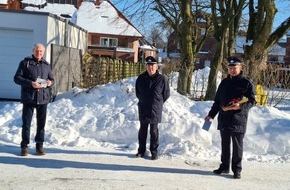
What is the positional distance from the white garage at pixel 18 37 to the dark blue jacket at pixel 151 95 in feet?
25.2

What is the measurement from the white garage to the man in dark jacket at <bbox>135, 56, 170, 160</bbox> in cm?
768

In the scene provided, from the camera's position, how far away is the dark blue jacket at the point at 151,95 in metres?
8.07

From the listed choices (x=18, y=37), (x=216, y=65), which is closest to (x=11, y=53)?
(x=18, y=37)

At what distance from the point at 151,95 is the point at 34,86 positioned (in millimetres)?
2100

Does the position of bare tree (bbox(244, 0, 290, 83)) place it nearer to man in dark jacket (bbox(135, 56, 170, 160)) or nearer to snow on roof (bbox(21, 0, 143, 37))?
man in dark jacket (bbox(135, 56, 170, 160))

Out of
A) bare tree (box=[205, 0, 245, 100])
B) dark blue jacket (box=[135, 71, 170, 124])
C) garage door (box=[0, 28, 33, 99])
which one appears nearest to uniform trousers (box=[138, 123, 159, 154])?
dark blue jacket (box=[135, 71, 170, 124])

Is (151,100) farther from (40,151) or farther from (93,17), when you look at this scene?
(93,17)

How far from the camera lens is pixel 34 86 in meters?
7.59

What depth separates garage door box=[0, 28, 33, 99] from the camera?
15.6 meters

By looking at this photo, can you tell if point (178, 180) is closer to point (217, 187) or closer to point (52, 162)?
point (217, 187)

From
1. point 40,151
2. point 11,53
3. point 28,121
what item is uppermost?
point 11,53

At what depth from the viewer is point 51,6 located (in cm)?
4684

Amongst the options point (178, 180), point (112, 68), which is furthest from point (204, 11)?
point (178, 180)

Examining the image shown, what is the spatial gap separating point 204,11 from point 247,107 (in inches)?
840
